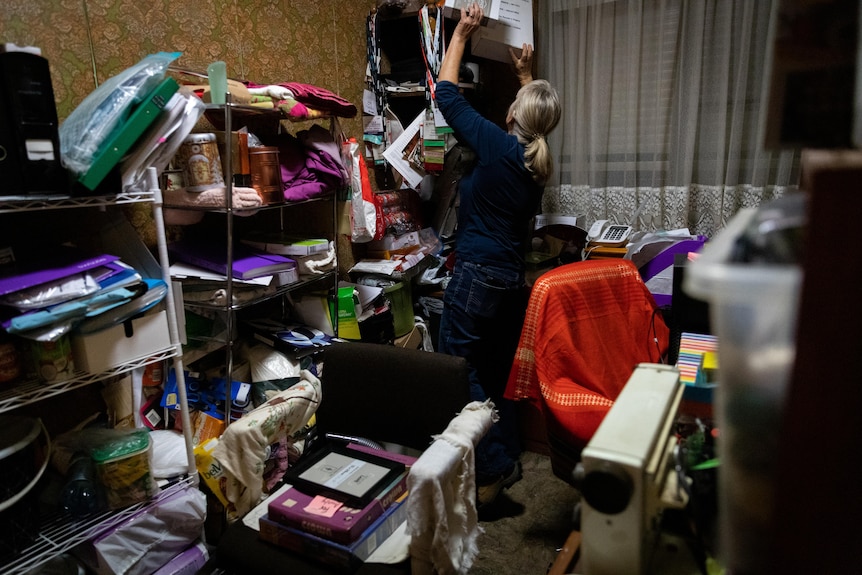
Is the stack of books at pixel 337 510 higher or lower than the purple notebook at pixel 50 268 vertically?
lower

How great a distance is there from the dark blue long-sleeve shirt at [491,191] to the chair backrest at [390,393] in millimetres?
754

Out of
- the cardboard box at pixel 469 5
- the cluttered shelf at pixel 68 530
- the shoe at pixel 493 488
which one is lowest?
the shoe at pixel 493 488

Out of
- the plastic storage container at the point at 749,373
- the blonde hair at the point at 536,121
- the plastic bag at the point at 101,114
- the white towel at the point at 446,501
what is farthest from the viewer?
the blonde hair at the point at 536,121

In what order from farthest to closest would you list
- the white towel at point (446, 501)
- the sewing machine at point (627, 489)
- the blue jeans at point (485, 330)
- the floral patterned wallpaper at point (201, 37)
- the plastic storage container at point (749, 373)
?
the blue jeans at point (485, 330) → the floral patterned wallpaper at point (201, 37) → the white towel at point (446, 501) → the sewing machine at point (627, 489) → the plastic storage container at point (749, 373)

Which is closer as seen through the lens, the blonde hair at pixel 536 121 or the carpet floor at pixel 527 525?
the carpet floor at pixel 527 525

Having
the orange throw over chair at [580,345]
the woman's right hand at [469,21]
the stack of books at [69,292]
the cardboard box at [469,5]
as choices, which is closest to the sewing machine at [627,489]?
the orange throw over chair at [580,345]

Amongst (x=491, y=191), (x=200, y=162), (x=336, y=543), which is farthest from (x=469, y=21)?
(x=336, y=543)

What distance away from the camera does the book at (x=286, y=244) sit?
6.50 ft

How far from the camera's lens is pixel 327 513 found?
121cm

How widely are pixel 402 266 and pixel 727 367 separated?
2.04 meters

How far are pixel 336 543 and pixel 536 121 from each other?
60.6 inches

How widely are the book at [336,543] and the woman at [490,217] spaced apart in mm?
844

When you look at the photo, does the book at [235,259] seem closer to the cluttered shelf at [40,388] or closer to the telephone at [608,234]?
the cluttered shelf at [40,388]

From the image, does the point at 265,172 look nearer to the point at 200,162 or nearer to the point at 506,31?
the point at 200,162
